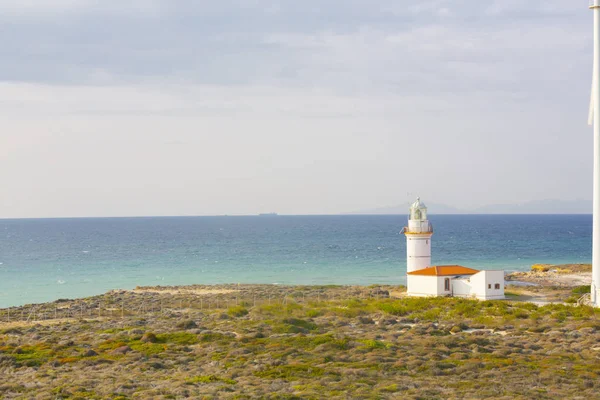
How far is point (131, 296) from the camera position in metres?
48.6

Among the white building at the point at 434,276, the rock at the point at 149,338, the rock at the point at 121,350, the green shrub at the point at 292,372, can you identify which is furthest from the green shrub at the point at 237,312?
the green shrub at the point at 292,372

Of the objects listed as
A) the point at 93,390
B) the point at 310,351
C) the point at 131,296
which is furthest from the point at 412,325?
the point at 131,296

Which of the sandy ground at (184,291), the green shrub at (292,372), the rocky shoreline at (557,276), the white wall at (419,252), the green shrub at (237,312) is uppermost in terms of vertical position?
the white wall at (419,252)

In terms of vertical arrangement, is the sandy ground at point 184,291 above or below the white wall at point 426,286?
below

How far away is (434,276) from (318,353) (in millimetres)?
17063

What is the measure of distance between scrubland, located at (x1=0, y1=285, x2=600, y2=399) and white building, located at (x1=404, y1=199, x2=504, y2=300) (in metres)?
2.07

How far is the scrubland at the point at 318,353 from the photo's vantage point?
18.1 metres

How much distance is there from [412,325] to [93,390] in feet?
49.2

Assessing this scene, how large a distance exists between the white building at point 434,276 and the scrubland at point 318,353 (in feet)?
6.78

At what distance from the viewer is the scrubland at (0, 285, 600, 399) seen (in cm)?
1806

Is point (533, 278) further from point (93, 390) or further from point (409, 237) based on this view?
point (93, 390)

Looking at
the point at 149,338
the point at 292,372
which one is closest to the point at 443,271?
the point at 149,338

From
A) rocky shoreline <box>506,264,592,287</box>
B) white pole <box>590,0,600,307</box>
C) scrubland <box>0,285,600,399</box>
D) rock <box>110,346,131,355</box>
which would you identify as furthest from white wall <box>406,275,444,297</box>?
rock <box>110,346,131,355</box>

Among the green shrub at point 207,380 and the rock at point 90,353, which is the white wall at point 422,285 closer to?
the rock at point 90,353
